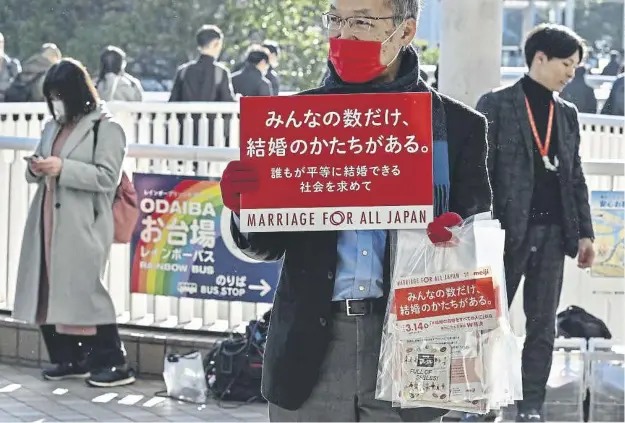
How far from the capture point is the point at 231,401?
7.68 m

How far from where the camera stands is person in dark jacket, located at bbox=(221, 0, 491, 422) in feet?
12.1

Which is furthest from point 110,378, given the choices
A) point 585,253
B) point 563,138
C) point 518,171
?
point 563,138

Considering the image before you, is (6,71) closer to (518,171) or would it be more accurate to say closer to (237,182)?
(518,171)

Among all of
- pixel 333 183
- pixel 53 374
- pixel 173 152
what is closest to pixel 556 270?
pixel 173 152

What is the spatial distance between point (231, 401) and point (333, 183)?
4136 mm

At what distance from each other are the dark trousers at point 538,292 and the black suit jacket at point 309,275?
320cm

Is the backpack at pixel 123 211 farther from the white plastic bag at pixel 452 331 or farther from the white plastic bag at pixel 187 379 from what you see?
the white plastic bag at pixel 452 331

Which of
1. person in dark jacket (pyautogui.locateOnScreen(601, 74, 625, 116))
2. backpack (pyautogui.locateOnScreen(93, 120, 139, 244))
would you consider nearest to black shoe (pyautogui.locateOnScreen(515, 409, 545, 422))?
backpack (pyautogui.locateOnScreen(93, 120, 139, 244))

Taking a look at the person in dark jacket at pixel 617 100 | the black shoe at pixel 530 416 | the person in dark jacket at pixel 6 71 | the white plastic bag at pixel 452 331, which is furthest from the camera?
the person in dark jacket at pixel 6 71

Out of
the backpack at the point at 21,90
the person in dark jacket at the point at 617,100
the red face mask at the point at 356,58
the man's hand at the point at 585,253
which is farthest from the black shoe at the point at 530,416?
the person in dark jacket at the point at 617,100

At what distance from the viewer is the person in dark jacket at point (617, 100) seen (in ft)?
49.0

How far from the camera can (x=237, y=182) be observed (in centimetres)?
364

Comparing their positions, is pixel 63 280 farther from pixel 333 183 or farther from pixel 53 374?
pixel 333 183

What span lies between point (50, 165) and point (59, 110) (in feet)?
1.17
